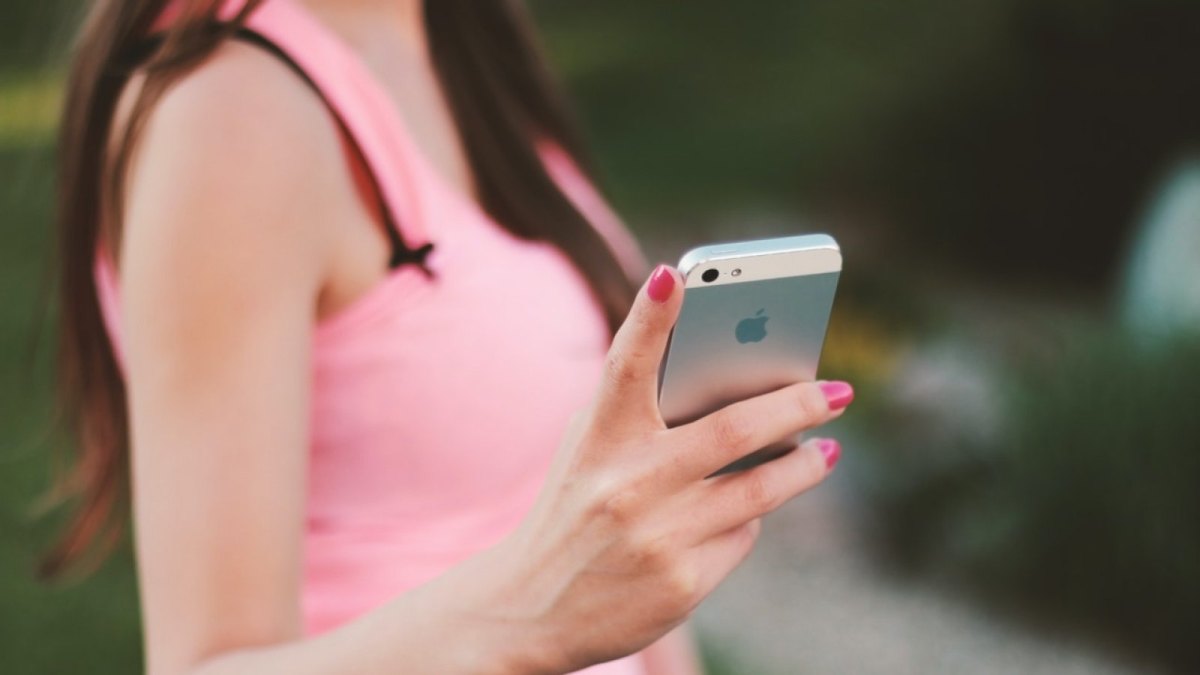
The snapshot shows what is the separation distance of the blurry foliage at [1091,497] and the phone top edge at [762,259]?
111 inches

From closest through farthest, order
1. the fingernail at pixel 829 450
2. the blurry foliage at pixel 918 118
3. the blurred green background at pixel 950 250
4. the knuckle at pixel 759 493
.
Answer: the knuckle at pixel 759 493 < the fingernail at pixel 829 450 < the blurred green background at pixel 950 250 < the blurry foliage at pixel 918 118

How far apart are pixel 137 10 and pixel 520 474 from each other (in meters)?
0.60

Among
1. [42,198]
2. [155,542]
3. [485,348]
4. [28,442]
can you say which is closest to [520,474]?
[485,348]

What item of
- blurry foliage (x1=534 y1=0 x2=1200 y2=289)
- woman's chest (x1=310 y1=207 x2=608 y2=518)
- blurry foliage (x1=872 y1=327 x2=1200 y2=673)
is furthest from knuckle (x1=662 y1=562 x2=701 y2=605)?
blurry foliage (x1=534 y1=0 x2=1200 y2=289)

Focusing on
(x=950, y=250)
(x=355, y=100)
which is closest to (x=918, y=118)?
(x=950, y=250)

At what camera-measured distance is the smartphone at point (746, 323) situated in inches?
37.8

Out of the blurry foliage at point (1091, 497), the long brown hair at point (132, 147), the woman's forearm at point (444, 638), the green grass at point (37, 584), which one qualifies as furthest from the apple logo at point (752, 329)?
the blurry foliage at point (1091, 497)

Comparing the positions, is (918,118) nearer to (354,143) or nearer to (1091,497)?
(1091,497)

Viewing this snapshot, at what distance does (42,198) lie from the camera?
24.0 feet

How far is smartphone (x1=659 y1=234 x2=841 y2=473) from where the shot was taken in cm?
96

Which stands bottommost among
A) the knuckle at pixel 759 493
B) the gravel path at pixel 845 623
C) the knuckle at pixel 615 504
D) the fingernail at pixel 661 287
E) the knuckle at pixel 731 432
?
the gravel path at pixel 845 623

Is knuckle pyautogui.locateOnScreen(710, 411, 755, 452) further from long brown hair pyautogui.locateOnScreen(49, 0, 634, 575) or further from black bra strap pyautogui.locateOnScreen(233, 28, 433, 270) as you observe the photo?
long brown hair pyautogui.locateOnScreen(49, 0, 634, 575)

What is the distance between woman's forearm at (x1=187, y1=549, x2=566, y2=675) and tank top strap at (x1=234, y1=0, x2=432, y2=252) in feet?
1.18

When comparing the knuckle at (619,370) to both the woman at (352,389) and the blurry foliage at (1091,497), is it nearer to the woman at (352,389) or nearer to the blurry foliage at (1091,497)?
the woman at (352,389)
